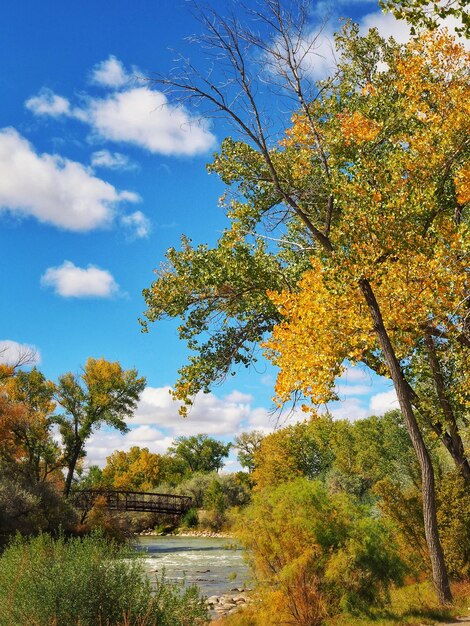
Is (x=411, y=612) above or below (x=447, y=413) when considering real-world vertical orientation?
below

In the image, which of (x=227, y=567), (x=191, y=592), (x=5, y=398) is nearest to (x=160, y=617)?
(x=191, y=592)

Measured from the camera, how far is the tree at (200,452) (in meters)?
87.1

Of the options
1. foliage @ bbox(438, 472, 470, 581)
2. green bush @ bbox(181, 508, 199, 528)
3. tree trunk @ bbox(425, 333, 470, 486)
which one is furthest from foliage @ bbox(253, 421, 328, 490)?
foliage @ bbox(438, 472, 470, 581)

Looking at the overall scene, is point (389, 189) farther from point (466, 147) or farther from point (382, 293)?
point (466, 147)

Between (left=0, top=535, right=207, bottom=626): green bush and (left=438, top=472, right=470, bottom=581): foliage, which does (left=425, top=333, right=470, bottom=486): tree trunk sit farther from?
(left=0, top=535, right=207, bottom=626): green bush

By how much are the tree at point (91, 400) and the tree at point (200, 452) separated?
50468 mm

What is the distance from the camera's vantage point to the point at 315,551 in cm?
1058

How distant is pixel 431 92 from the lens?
1502 cm

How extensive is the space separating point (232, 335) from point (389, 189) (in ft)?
19.0

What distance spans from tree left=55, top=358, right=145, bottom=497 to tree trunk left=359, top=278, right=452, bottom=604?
95.2 feet

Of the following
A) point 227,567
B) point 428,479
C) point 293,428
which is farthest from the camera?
point 293,428

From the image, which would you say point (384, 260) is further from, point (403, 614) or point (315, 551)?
point (403, 614)

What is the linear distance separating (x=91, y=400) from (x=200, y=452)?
53082 millimetres

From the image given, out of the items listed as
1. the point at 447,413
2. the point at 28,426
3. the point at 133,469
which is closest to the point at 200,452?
the point at 133,469
